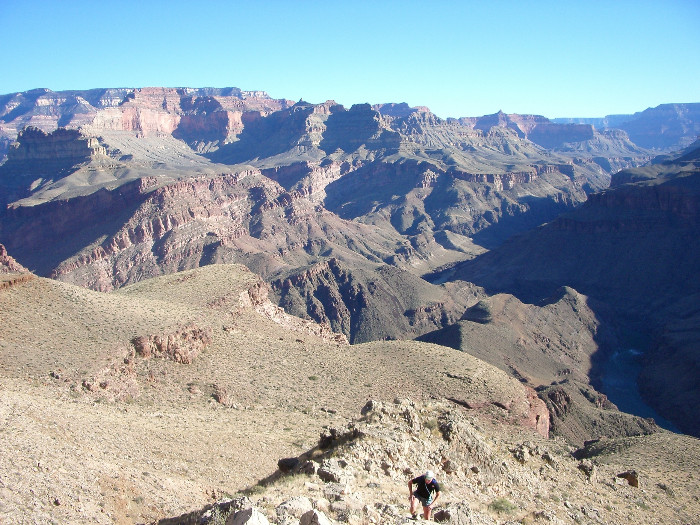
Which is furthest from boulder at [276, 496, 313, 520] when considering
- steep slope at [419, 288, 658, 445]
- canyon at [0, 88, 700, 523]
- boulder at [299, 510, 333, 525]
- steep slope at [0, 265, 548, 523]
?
steep slope at [419, 288, 658, 445]

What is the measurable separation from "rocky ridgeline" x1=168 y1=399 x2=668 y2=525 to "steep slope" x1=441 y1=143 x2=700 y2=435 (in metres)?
58.5

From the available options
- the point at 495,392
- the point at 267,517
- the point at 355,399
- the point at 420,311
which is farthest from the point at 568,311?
the point at 267,517

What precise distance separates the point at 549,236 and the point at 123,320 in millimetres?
107824

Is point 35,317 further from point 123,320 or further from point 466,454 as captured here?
point 466,454

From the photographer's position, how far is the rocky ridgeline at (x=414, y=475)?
50.1 feet

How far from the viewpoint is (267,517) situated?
14.0m

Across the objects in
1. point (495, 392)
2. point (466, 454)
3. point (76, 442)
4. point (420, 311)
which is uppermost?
point (76, 442)

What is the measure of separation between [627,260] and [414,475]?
10283cm

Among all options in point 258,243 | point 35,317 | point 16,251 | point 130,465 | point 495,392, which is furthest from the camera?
point 258,243

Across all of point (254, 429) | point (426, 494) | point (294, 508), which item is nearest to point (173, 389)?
point (254, 429)

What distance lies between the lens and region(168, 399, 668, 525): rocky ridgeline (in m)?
15.3

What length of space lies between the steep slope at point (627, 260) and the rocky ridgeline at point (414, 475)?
58450mm

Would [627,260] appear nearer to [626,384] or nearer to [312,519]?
[626,384]

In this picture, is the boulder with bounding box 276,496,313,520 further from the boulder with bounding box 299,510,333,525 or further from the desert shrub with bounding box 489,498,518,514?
the desert shrub with bounding box 489,498,518,514
